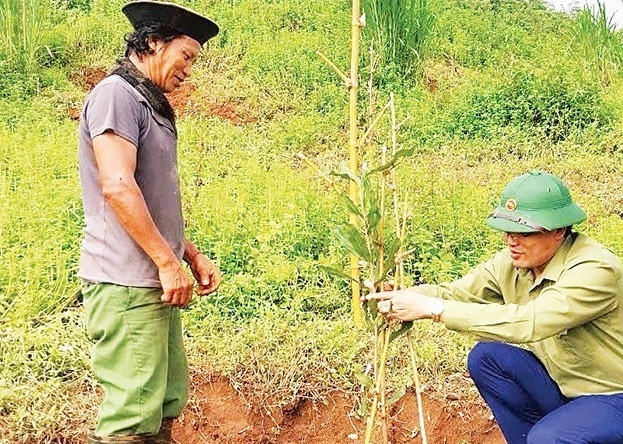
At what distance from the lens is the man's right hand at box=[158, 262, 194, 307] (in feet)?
8.21

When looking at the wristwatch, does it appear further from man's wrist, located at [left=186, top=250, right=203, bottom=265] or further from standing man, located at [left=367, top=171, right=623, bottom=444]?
man's wrist, located at [left=186, top=250, right=203, bottom=265]

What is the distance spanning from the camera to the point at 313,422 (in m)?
3.81

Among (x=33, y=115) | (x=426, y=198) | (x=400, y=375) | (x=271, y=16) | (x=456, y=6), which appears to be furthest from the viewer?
(x=456, y=6)

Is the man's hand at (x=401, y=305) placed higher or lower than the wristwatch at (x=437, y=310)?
higher

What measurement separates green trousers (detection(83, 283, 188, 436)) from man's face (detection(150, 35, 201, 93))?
0.67 m

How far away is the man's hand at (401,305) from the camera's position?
251 centimetres

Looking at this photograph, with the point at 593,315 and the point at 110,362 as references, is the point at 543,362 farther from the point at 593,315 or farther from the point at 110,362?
the point at 110,362

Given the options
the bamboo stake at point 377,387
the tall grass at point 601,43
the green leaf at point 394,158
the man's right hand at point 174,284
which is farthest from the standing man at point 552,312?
the tall grass at point 601,43

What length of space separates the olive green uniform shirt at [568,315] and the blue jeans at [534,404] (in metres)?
0.06

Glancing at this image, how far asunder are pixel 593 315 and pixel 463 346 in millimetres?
1451

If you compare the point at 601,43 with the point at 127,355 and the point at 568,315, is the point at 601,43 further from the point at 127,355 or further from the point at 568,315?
the point at 127,355

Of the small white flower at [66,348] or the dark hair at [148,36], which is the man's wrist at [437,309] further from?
the small white flower at [66,348]

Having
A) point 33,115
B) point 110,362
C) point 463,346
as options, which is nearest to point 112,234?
point 110,362

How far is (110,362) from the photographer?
102 inches
